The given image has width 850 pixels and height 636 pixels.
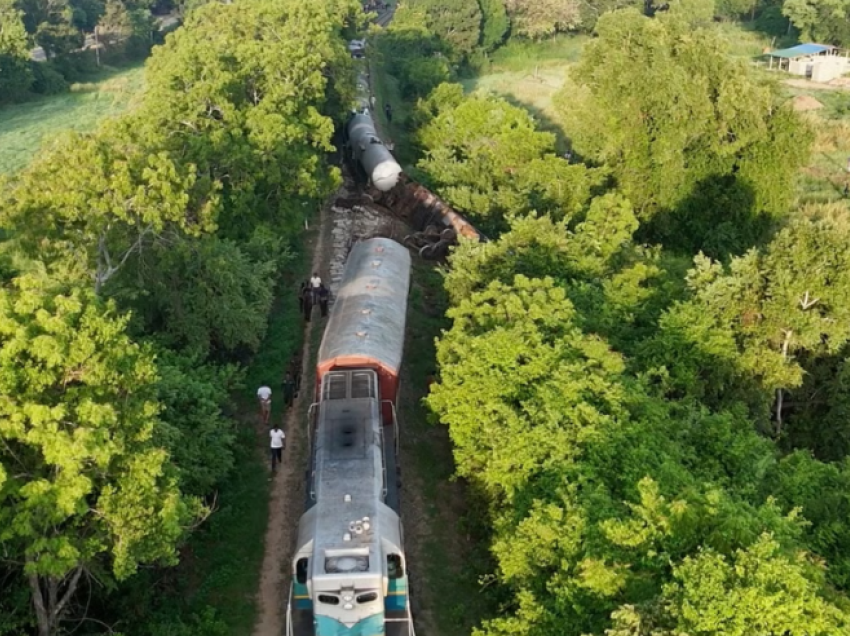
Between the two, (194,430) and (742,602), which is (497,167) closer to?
(194,430)

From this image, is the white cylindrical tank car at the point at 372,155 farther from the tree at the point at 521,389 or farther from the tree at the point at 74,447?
the tree at the point at 74,447

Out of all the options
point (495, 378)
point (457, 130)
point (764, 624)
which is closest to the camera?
point (764, 624)

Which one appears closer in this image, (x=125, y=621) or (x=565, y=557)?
(x=565, y=557)

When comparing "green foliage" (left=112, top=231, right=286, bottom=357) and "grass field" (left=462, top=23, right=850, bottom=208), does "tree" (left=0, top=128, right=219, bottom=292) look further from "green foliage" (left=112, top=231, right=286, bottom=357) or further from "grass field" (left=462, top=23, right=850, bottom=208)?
"grass field" (left=462, top=23, right=850, bottom=208)

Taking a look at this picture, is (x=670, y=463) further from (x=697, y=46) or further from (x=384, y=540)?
(x=697, y=46)

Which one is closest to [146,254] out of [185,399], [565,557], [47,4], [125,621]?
[185,399]

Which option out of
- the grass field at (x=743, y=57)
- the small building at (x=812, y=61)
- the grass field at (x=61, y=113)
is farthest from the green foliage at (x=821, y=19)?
the grass field at (x=61, y=113)

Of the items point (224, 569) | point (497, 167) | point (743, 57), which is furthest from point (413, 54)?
point (224, 569)
